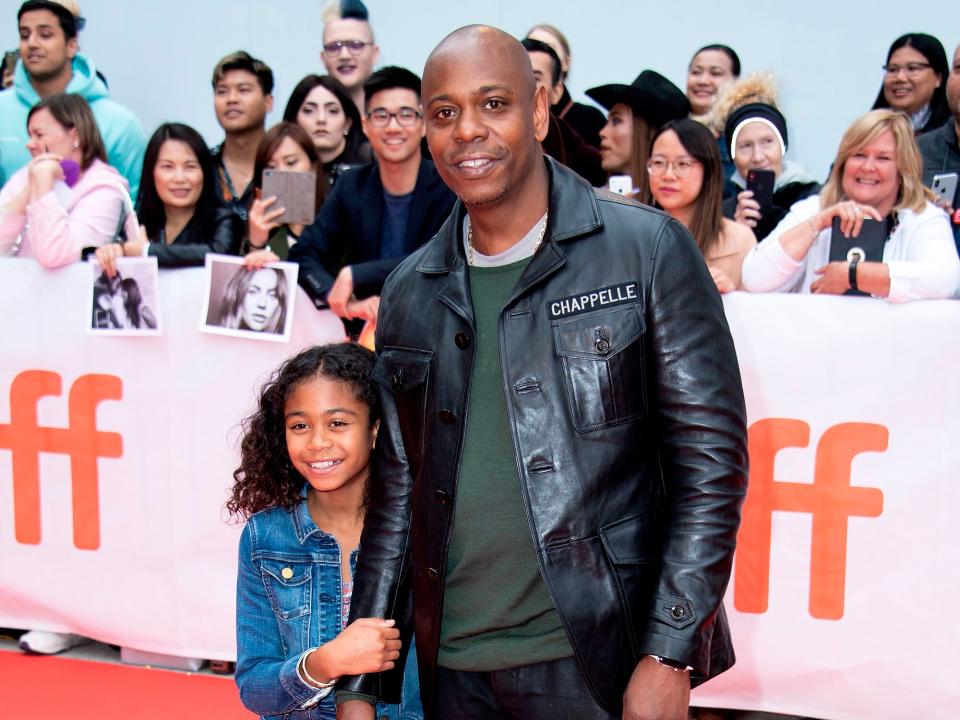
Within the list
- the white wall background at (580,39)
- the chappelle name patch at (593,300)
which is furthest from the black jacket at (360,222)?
the white wall background at (580,39)

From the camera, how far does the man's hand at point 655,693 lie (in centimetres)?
184

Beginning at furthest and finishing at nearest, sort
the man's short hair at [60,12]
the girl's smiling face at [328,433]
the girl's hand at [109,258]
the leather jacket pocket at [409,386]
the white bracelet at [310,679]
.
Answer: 1. the man's short hair at [60,12]
2. the girl's hand at [109,258]
3. the girl's smiling face at [328,433]
4. the white bracelet at [310,679]
5. the leather jacket pocket at [409,386]

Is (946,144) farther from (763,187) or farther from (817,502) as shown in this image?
(817,502)

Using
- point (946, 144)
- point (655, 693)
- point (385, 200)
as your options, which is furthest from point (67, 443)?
point (946, 144)

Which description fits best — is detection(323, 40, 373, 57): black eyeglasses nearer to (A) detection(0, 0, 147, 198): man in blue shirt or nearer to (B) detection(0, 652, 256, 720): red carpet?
(A) detection(0, 0, 147, 198): man in blue shirt

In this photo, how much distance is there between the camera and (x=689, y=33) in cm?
671

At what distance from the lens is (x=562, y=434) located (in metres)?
1.93

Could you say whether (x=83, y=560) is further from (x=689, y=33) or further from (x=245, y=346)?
(x=689, y=33)

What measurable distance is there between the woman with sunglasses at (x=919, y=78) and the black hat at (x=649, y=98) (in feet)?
3.64

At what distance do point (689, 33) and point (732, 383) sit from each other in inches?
205

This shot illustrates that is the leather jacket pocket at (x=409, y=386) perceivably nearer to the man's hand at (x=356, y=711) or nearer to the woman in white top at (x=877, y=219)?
the man's hand at (x=356, y=711)

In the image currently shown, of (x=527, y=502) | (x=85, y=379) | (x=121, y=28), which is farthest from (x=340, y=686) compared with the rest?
(x=121, y=28)

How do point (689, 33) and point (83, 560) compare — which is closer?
point (83, 560)

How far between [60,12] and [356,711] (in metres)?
4.99
